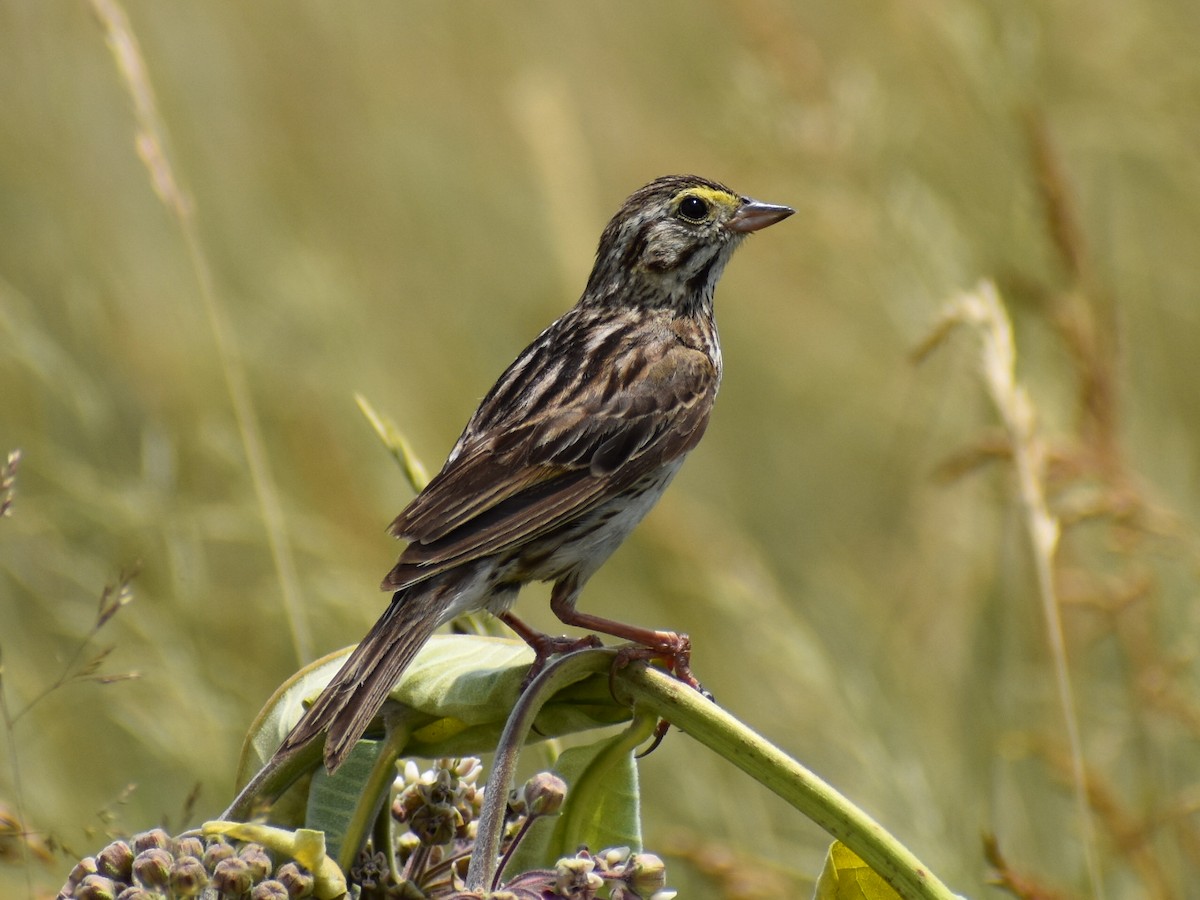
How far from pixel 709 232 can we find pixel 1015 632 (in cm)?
139

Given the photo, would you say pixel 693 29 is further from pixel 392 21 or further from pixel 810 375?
pixel 810 375

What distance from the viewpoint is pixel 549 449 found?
3.14 meters

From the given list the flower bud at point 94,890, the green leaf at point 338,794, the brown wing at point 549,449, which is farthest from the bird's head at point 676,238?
the flower bud at point 94,890

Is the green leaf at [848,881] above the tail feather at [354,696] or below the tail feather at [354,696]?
below

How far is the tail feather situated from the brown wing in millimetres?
549

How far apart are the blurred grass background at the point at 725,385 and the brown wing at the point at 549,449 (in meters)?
0.62

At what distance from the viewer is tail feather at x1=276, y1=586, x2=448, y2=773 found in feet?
5.71

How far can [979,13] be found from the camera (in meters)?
4.55

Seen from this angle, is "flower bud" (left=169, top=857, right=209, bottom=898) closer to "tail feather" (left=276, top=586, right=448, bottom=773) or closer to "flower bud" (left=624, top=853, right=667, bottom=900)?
"tail feather" (left=276, top=586, right=448, bottom=773)

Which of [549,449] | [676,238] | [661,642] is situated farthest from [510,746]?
[676,238]

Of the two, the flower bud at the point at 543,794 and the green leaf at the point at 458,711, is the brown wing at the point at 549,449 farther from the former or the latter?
the flower bud at the point at 543,794

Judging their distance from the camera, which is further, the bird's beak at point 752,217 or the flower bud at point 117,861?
the bird's beak at point 752,217

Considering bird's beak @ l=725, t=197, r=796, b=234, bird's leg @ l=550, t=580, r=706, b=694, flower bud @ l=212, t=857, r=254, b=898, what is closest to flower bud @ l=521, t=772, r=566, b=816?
flower bud @ l=212, t=857, r=254, b=898

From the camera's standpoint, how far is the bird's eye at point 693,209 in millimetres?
3822
